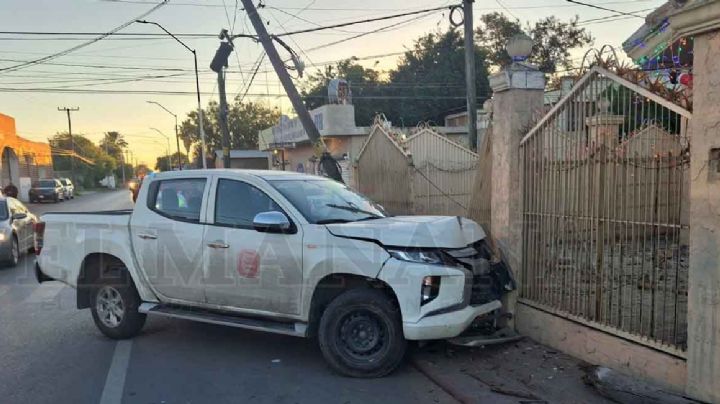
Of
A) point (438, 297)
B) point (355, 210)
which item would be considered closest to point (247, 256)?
point (355, 210)

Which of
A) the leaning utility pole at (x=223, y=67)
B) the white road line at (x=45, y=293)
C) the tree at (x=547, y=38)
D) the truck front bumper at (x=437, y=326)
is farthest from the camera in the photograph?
the tree at (x=547, y=38)

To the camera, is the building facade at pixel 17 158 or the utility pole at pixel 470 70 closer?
the utility pole at pixel 470 70

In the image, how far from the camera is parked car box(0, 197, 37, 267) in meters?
10.9

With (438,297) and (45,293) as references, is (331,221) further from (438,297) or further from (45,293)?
(45,293)

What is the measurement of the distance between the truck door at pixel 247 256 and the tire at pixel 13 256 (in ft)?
25.4

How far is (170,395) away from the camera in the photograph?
178 inches

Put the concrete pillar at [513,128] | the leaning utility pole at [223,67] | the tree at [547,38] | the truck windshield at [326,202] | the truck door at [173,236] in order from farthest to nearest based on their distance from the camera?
the tree at [547,38], the leaning utility pole at [223,67], the concrete pillar at [513,128], the truck door at [173,236], the truck windshield at [326,202]

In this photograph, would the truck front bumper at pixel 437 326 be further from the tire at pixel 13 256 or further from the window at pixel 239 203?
the tire at pixel 13 256

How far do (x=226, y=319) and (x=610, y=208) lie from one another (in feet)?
12.1

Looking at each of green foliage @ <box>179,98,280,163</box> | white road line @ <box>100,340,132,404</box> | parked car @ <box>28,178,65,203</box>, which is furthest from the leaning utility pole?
green foliage @ <box>179,98,280,163</box>

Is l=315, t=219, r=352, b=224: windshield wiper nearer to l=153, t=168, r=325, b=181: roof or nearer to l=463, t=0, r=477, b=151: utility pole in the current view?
l=153, t=168, r=325, b=181: roof

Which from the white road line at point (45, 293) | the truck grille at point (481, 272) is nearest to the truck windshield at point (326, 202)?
the truck grille at point (481, 272)

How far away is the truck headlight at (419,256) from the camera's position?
4695mm

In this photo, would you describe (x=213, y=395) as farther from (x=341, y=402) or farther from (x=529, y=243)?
(x=529, y=243)
